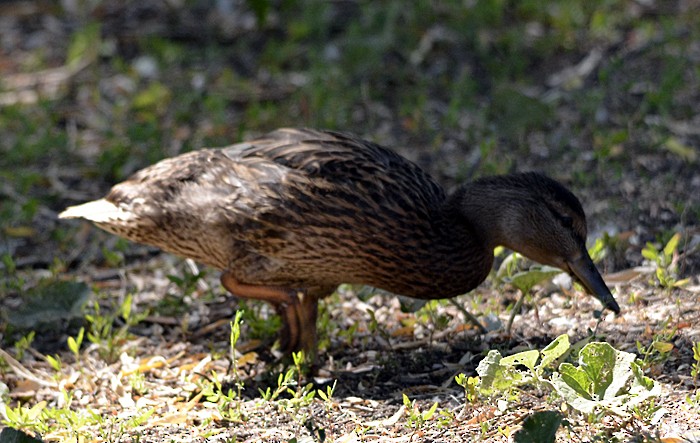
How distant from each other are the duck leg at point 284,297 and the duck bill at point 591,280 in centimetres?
130

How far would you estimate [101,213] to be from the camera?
538 centimetres

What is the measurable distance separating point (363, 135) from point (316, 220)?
2526mm

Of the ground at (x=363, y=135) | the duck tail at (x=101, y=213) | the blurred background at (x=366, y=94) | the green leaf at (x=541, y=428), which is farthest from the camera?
the blurred background at (x=366, y=94)

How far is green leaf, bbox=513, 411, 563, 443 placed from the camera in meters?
3.65

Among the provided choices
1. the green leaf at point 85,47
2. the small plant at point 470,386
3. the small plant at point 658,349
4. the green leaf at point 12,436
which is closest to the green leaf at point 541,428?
the small plant at point 470,386

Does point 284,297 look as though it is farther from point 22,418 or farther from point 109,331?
point 22,418

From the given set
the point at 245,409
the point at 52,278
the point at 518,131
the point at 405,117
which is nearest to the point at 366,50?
the point at 405,117

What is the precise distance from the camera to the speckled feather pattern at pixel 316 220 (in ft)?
16.1

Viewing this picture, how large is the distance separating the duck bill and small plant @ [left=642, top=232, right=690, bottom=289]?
11.3 inches

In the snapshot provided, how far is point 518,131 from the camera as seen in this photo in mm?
6855

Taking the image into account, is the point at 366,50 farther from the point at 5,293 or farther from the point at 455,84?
the point at 5,293

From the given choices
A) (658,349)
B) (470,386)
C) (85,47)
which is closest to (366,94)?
(85,47)

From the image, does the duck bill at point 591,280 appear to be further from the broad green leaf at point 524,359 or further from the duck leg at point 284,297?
the duck leg at point 284,297

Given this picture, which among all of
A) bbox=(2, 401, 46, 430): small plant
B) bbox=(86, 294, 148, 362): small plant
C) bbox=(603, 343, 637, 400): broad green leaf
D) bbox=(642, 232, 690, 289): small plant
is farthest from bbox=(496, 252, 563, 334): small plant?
bbox=(2, 401, 46, 430): small plant
